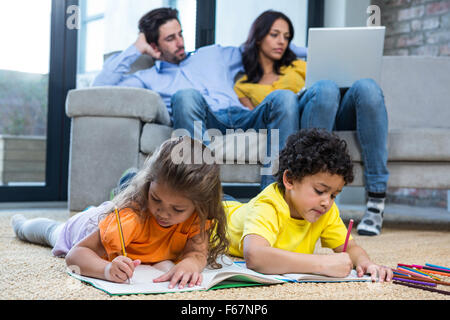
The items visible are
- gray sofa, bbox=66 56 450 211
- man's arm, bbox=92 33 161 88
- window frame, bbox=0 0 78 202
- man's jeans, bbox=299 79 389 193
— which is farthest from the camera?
window frame, bbox=0 0 78 202

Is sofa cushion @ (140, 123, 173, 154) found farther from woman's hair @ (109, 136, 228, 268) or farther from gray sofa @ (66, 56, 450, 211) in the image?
woman's hair @ (109, 136, 228, 268)

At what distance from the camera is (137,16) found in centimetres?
282

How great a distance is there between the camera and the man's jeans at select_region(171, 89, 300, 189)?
1.62 m

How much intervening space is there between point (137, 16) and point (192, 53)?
77cm

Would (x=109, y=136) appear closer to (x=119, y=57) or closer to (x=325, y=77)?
(x=119, y=57)

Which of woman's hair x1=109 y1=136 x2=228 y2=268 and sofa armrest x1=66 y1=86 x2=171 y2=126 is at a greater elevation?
sofa armrest x1=66 y1=86 x2=171 y2=126

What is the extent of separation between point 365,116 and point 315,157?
2.50 ft

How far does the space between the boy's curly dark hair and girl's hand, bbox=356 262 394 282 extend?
181mm

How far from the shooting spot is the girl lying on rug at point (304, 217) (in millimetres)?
839

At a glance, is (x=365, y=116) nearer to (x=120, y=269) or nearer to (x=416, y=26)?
(x=120, y=269)

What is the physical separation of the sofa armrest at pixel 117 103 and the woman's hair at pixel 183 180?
935mm

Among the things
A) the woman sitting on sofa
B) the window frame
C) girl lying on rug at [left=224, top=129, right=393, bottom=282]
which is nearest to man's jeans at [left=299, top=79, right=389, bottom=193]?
the woman sitting on sofa

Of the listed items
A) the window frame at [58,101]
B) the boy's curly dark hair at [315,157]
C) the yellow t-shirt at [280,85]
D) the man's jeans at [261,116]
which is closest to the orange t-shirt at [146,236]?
the boy's curly dark hair at [315,157]

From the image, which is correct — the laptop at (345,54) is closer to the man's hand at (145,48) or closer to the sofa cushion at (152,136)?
the sofa cushion at (152,136)
